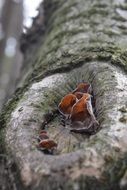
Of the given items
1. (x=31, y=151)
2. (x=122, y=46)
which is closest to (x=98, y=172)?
(x=31, y=151)

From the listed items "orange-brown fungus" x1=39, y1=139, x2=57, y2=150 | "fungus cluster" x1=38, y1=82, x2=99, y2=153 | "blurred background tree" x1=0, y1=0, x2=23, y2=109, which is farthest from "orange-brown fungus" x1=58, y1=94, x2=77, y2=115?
"blurred background tree" x1=0, y1=0, x2=23, y2=109

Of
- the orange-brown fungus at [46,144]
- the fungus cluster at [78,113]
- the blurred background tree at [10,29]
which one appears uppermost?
the blurred background tree at [10,29]

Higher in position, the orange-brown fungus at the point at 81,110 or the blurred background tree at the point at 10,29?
the blurred background tree at the point at 10,29

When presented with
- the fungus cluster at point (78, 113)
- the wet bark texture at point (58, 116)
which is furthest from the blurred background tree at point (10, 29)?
the fungus cluster at point (78, 113)

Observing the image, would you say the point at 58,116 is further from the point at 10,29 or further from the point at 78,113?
the point at 10,29

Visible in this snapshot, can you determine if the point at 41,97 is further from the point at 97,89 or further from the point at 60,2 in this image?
the point at 60,2

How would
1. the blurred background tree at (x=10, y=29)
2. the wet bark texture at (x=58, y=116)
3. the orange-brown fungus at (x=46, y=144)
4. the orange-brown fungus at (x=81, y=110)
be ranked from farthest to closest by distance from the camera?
the blurred background tree at (x=10, y=29) → the orange-brown fungus at (x=81, y=110) → the orange-brown fungus at (x=46, y=144) → the wet bark texture at (x=58, y=116)

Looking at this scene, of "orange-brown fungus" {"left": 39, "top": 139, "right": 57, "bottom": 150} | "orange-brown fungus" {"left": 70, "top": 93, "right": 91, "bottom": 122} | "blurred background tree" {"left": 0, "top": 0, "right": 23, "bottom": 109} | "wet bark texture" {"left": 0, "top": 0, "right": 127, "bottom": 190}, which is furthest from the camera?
"blurred background tree" {"left": 0, "top": 0, "right": 23, "bottom": 109}

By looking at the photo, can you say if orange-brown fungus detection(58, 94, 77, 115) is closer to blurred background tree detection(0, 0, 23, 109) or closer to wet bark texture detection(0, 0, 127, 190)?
wet bark texture detection(0, 0, 127, 190)

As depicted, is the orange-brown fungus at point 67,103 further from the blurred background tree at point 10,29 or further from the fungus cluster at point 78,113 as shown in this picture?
the blurred background tree at point 10,29

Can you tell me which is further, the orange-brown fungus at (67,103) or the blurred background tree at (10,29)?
the blurred background tree at (10,29)
